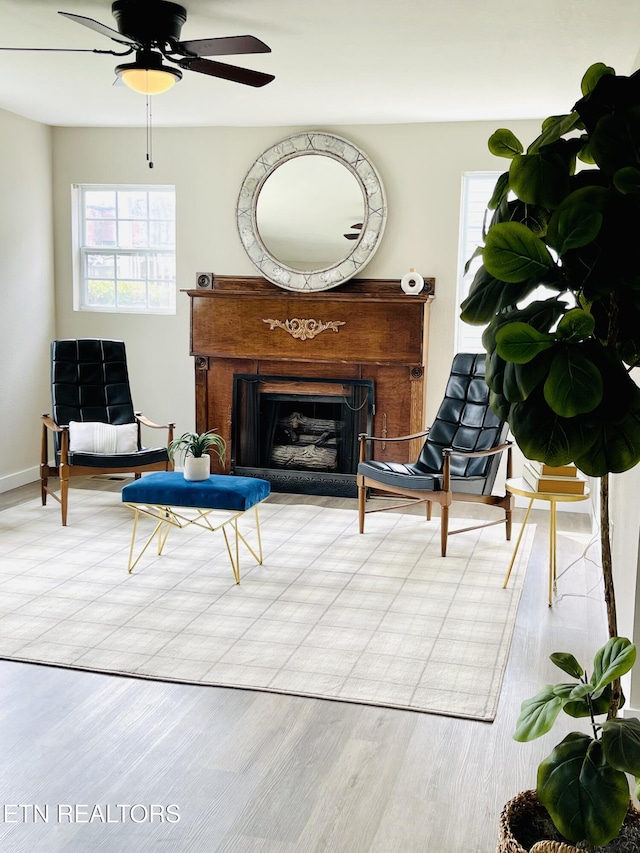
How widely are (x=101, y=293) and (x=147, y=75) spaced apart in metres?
3.38

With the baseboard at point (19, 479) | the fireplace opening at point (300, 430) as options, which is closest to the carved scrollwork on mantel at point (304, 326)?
the fireplace opening at point (300, 430)

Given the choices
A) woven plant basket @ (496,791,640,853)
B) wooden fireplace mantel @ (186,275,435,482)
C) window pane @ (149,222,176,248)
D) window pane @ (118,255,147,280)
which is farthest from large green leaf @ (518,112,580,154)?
window pane @ (118,255,147,280)

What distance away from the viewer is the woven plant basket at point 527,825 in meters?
1.73

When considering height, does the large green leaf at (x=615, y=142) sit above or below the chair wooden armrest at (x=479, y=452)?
above

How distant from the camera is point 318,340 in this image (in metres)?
6.26

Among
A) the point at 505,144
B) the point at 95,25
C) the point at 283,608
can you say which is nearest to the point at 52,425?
the point at 283,608

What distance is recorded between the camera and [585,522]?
5.83 meters

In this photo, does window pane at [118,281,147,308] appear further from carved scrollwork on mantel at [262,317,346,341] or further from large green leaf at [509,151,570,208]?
large green leaf at [509,151,570,208]

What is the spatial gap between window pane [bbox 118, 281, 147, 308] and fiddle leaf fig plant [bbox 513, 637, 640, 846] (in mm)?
5653

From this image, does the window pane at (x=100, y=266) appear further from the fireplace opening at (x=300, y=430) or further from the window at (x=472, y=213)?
the window at (x=472, y=213)

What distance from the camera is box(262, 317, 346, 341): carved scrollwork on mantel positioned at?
20.4 feet

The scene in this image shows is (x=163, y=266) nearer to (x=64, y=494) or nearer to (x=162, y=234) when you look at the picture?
(x=162, y=234)

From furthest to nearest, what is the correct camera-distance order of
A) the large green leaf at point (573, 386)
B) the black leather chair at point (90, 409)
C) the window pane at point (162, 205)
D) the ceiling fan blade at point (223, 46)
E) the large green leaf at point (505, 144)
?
the window pane at point (162, 205) → the black leather chair at point (90, 409) → the ceiling fan blade at point (223, 46) → the large green leaf at point (505, 144) → the large green leaf at point (573, 386)

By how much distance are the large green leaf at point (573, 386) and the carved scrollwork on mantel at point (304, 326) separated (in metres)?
4.67
